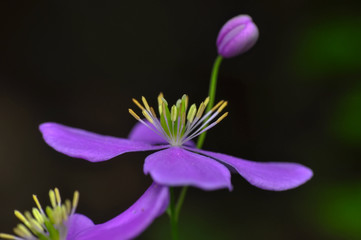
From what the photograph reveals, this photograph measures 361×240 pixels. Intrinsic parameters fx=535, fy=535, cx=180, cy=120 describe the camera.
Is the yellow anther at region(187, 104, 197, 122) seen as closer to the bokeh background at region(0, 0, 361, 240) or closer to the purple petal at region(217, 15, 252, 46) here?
the purple petal at region(217, 15, 252, 46)

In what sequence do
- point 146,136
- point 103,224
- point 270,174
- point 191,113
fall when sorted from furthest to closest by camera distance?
point 146,136 < point 191,113 < point 270,174 < point 103,224

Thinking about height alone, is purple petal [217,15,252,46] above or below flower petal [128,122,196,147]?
above

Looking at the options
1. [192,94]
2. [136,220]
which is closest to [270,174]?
[136,220]

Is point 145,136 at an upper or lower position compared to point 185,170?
upper

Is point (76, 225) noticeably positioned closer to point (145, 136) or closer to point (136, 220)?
point (136, 220)

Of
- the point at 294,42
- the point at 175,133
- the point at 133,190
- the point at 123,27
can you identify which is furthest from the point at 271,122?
the point at 175,133

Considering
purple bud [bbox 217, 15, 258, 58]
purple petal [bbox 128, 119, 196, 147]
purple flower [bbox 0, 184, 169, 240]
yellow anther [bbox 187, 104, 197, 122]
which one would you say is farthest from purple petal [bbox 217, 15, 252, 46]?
purple flower [bbox 0, 184, 169, 240]
